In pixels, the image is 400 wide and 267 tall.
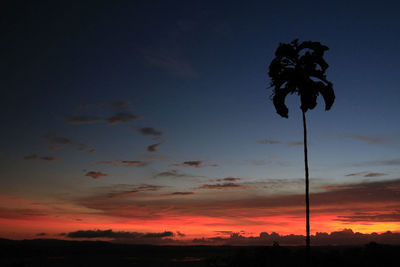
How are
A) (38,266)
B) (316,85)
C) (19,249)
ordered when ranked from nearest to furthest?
(316,85), (38,266), (19,249)

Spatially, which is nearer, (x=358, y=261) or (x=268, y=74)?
(x=268, y=74)

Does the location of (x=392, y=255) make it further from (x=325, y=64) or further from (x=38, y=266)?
(x=38, y=266)

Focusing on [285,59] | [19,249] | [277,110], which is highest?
[285,59]

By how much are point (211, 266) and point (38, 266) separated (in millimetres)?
80259

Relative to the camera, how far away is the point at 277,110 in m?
30.8

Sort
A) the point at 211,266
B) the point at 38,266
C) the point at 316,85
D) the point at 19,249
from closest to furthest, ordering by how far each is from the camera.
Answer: the point at 316,85, the point at 211,266, the point at 38,266, the point at 19,249

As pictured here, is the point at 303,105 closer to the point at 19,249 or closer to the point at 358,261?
the point at 358,261

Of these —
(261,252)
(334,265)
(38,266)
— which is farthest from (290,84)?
(38,266)

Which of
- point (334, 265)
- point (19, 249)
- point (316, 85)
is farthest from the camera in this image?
point (19, 249)

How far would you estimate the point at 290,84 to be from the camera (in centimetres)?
3014

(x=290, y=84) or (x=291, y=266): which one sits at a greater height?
(x=290, y=84)

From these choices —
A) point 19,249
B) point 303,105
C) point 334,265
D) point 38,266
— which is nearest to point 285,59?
point 303,105

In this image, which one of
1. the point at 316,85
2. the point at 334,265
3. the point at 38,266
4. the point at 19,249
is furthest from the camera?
the point at 19,249

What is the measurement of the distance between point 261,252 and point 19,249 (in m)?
176
